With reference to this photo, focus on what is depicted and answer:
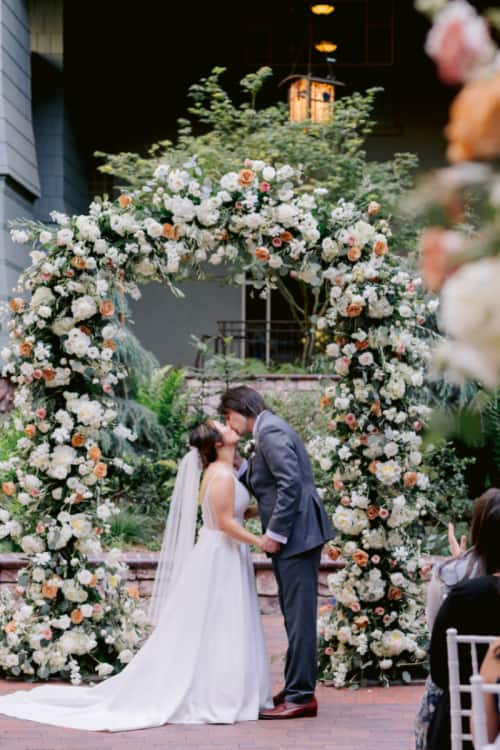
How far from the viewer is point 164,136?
64.2 ft

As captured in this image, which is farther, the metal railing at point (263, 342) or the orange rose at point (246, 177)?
the metal railing at point (263, 342)

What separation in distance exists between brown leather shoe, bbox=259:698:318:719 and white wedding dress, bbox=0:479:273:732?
0.08 metres

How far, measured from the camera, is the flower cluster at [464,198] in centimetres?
112

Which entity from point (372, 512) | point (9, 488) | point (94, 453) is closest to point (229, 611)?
point (372, 512)

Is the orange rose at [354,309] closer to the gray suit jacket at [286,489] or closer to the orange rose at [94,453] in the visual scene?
the gray suit jacket at [286,489]

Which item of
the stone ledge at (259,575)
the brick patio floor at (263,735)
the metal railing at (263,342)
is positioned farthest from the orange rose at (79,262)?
the metal railing at (263,342)

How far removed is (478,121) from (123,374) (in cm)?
652

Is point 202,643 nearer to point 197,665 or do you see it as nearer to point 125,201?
point 197,665

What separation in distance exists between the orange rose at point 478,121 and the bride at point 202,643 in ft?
17.9

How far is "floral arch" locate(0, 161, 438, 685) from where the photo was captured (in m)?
7.25

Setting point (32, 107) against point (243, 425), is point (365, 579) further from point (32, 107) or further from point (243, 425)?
point (32, 107)

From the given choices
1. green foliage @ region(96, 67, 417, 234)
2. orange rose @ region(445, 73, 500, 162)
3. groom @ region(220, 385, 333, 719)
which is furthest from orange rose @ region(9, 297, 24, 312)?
green foliage @ region(96, 67, 417, 234)

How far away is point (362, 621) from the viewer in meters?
7.40

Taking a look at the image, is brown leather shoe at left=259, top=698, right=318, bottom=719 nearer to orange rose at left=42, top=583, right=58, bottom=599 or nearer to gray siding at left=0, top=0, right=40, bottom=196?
orange rose at left=42, top=583, right=58, bottom=599
